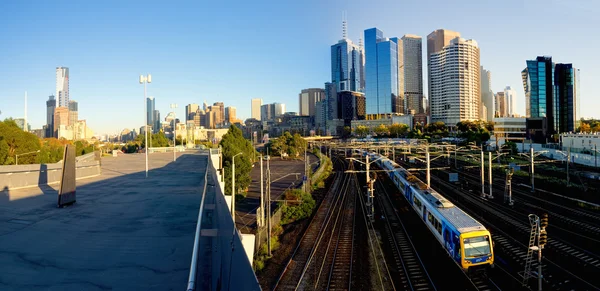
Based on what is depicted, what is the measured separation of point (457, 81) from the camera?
5950 inches

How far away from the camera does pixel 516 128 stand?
85000 millimetres

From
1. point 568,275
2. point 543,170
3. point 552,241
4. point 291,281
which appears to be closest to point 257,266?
point 291,281

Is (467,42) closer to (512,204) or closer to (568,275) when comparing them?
(512,204)

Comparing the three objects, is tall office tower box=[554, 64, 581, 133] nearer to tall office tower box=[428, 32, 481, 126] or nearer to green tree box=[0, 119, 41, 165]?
tall office tower box=[428, 32, 481, 126]

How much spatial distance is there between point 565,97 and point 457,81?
70.8m

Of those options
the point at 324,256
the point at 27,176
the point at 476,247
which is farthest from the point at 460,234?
the point at 27,176

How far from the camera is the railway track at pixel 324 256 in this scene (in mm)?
15914

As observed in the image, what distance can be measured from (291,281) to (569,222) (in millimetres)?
19601

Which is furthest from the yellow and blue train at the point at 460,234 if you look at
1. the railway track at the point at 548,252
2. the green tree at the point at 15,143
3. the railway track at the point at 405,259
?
the green tree at the point at 15,143

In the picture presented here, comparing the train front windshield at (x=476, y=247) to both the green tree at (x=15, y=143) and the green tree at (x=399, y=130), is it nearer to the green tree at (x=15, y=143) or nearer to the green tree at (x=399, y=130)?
the green tree at (x=15, y=143)

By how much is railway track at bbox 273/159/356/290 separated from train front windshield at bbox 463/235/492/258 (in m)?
5.40

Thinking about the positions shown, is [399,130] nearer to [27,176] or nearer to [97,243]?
[27,176]

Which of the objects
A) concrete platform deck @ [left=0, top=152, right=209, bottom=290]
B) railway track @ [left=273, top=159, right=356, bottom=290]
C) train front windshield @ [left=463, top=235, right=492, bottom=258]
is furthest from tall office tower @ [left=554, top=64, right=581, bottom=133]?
concrete platform deck @ [left=0, top=152, right=209, bottom=290]

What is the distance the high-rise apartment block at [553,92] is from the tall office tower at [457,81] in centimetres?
6762
